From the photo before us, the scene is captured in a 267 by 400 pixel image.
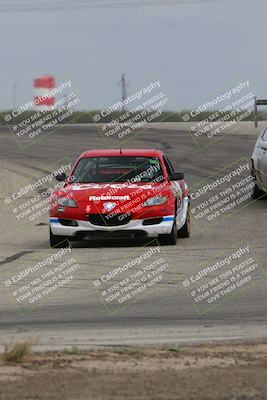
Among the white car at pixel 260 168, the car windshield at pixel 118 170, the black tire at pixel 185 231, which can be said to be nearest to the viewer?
the car windshield at pixel 118 170

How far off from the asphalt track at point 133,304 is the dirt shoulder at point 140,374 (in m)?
0.80

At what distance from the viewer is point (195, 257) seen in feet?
49.7

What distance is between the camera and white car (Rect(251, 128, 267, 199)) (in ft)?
72.5

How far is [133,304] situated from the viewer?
11.4 m

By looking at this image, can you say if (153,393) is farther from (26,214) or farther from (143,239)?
(26,214)

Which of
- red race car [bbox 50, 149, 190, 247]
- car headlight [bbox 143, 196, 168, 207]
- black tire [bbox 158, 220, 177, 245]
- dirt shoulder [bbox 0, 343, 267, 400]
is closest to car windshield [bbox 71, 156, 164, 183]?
red race car [bbox 50, 149, 190, 247]

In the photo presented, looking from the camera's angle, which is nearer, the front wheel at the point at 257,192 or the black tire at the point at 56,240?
the black tire at the point at 56,240

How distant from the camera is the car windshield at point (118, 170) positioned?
57.7ft

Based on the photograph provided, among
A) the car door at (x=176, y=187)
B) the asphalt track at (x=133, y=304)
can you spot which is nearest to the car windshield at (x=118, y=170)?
the car door at (x=176, y=187)

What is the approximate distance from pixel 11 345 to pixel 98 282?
14.3 feet

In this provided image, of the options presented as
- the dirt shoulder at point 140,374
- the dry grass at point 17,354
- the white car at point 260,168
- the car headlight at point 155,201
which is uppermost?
the dry grass at point 17,354

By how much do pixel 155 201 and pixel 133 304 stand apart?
5.45 meters

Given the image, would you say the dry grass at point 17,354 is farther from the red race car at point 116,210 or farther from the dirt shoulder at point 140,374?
the red race car at point 116,210

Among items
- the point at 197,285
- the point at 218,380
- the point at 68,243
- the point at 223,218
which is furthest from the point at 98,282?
the point at 223,218
